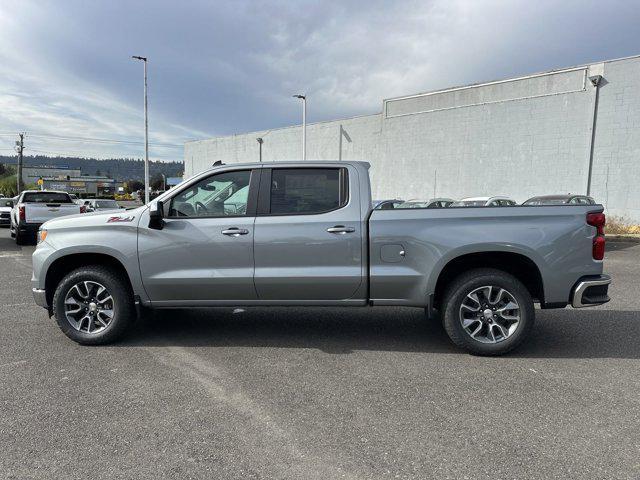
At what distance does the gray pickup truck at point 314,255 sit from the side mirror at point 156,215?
13 mm

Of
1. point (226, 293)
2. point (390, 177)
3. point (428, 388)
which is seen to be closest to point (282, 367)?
point (226, 293)

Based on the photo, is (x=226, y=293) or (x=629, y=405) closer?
(x=629, y=405)

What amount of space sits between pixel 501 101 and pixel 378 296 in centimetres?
Answer: 2109

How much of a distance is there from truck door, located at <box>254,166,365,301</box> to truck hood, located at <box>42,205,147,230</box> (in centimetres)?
132

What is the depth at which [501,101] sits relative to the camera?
74.8 feet

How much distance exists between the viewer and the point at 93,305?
5.00m

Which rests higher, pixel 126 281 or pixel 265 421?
pixel 126 281

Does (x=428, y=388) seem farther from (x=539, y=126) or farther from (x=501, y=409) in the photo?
(x=539, y=126)

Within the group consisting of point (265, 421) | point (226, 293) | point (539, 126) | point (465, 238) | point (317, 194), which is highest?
point (539, 126)

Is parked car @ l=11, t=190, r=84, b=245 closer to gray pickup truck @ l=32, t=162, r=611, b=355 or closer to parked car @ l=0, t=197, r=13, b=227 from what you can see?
parked car @ l=0, t=197, r=13, b=227

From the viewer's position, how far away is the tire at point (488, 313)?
4574 millimetres

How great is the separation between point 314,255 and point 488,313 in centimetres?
180

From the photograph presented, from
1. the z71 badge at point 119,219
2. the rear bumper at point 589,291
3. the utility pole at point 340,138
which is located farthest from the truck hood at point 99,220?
the utility pole at point 340,138

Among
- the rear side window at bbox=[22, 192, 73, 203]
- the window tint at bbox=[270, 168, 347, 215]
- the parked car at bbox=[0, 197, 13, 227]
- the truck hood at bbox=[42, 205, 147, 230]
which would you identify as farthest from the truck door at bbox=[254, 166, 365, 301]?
the parked car at bbox=[0, 197, 13, 227]
